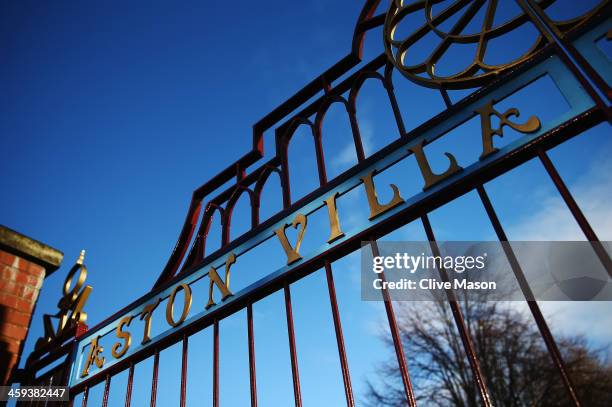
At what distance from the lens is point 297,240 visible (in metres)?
2.03

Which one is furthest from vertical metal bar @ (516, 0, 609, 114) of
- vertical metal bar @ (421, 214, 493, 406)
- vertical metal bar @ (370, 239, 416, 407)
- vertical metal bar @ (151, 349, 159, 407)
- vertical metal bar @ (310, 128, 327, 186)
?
vertical metal bar @ (151, 349, 159, 407)

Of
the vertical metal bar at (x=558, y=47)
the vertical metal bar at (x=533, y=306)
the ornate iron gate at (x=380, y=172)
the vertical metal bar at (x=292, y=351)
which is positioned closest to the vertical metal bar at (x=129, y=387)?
the ornate iron gate at (x=380, y=172)

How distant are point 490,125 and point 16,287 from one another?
118 inches

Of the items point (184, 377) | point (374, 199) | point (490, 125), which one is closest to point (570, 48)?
point (490, 125)

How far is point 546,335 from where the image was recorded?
1207 millimetres

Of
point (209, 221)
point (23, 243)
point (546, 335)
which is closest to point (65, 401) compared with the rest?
point (23, 243)

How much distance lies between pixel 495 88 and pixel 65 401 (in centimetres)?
320

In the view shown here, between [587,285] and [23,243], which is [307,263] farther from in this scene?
[23,243]

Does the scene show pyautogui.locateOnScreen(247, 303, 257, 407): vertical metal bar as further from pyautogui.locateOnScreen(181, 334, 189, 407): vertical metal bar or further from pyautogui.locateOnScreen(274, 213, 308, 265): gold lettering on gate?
pyautogui.locateOnScreen(181, 334, 189, 407): vertical metal bar

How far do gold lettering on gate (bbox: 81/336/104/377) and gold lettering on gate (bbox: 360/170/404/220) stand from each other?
7.01 feet

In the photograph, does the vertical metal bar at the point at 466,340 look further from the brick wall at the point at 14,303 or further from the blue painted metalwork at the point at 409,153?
the brick wall at the point at 14,303

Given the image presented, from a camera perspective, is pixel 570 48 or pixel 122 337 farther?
pixel 122 337

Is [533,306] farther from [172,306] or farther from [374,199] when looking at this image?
[172,306]

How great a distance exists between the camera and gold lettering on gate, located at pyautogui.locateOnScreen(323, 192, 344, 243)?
1871 millimetres
